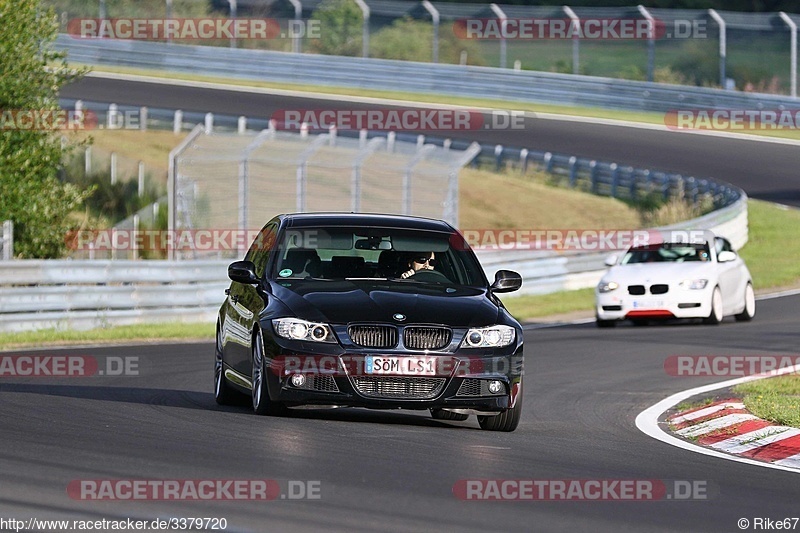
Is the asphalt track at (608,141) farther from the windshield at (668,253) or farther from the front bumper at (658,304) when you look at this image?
the front bumper at (658,304)

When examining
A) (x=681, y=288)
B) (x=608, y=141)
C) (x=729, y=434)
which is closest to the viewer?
(x=729, y=434)

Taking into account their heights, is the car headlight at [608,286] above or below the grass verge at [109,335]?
above

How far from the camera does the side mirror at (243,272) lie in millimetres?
11352

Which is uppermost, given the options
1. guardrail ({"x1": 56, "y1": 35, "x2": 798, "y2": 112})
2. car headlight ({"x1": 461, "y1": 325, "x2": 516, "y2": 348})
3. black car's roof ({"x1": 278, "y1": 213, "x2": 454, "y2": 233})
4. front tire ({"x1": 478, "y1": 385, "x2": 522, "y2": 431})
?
black car's roof ({"x1": 278, "y1": 213, "x2": 454, "y2": 233})

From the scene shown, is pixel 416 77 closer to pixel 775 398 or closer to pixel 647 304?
pixel 647 304

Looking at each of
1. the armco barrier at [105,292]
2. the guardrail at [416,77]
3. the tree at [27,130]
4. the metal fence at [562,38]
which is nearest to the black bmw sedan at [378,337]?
the armco barrier at [105,292]

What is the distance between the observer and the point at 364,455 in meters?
9.03

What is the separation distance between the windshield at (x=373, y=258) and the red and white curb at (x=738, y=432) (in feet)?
6.45

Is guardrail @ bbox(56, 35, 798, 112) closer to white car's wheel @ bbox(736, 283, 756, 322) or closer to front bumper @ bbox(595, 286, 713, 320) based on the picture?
white car's wheel @ bbox(736, 283, 756, 322)

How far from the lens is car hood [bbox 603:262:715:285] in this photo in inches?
850

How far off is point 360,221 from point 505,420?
1.99m

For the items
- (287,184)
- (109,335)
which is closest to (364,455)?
(109,335)

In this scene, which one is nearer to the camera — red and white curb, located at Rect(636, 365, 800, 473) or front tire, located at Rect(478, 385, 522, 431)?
red and white curb, located at Rect(636, 365, 800, 473)

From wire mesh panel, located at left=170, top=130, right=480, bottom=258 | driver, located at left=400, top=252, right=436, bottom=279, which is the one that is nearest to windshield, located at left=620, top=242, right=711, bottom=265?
wire mesh panel, located at left=170, top=130, right=480, bottom=258
